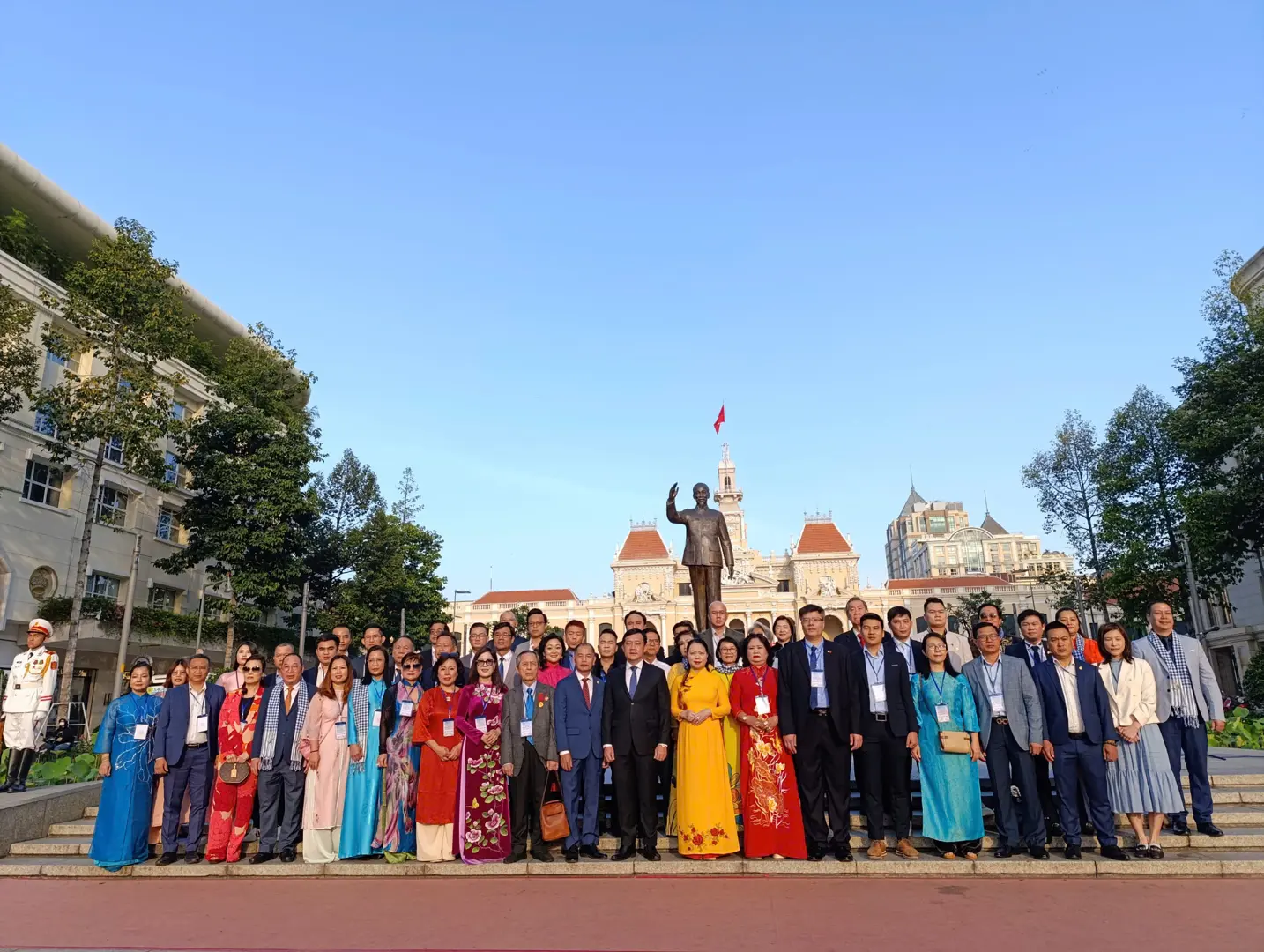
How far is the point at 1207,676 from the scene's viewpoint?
641 cm

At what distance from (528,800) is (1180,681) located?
5282mm

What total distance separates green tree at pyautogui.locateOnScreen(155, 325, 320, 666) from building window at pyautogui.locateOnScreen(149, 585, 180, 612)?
2419 mm

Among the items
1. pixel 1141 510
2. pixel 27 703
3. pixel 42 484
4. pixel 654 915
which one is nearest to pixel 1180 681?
pixel 654 915

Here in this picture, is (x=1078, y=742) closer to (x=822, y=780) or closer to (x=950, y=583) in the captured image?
(x=822, y=780)

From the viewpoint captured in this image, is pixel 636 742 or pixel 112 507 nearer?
pixel 636 742

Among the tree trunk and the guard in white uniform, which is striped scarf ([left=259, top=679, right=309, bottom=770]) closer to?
the guard in white uniform

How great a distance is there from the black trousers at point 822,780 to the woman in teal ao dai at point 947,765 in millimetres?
591

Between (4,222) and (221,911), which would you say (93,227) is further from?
(221,911)

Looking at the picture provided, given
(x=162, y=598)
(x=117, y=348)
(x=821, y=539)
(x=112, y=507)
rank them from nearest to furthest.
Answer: (x=117, y=348)
(x=112, y=507)
(x=162, y=598)
(x=821, y=539)

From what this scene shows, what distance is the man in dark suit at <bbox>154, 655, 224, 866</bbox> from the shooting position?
6715 mm

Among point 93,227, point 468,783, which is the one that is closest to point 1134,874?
point 468,783

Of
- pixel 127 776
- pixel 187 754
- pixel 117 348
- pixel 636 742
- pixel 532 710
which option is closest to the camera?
pixel 636 742

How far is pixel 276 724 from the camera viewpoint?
6695 mm

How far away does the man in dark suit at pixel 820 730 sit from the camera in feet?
19.7
